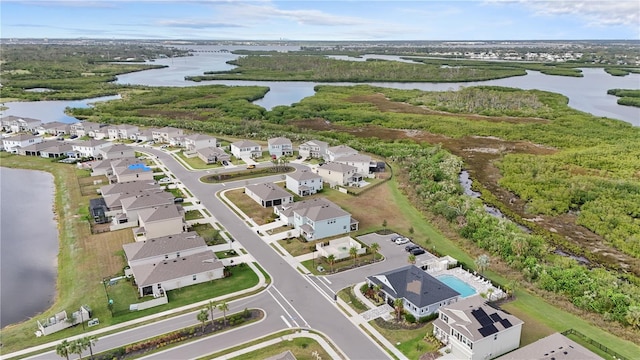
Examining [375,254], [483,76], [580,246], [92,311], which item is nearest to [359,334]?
[375,254]

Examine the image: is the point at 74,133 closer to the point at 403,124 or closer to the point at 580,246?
the point at 403,124

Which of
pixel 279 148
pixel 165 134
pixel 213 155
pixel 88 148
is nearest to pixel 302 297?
pixel 213 155

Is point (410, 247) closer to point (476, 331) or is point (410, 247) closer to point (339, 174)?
point (476, 331)

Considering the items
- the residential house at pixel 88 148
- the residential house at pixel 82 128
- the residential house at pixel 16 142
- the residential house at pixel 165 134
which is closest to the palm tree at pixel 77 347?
the residential house at pixel 88 148

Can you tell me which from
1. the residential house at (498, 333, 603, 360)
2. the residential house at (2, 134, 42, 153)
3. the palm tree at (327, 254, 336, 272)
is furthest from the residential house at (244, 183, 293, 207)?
the residential house at (2, 134, 42, 153)

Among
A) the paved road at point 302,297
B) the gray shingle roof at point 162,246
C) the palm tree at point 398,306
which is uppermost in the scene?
the gray shingle roof at point 162,246

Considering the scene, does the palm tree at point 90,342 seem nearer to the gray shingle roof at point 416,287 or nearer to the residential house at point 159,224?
the residential house at point 159,224
